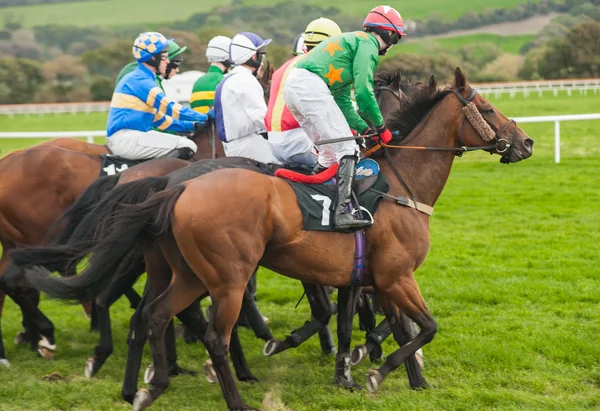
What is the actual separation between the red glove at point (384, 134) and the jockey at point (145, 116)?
6.53 feet

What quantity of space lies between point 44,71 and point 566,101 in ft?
95.0

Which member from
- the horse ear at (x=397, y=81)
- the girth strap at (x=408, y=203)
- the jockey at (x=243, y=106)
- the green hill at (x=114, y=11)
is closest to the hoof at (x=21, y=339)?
the jockey at (x=243, y=106)

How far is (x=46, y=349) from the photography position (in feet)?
19.8

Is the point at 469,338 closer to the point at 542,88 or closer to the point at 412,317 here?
the point at 412,317

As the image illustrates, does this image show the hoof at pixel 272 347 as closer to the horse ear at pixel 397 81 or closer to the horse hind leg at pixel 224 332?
the horse hind leg at pixel 224 332

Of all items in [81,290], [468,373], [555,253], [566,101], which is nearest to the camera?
[81,290]

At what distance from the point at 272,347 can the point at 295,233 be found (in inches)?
50.4

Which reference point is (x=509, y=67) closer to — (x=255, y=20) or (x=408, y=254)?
(x=408, y=254)

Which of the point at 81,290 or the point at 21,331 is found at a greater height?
the point at 81,290

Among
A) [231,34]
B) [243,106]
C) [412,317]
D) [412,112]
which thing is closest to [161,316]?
[412,317]

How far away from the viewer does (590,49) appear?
3003 centimetres

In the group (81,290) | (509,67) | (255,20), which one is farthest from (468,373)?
(255,20)

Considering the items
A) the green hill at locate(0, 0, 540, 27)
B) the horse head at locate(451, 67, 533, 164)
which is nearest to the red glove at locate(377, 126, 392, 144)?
the horse head at locate(451, 67, 533, 164)

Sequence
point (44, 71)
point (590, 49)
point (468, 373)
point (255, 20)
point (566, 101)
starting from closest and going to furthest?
point (468, 373) < point (566, 101) < point (590, 49) < point (44, 71) < point (255, 20)
